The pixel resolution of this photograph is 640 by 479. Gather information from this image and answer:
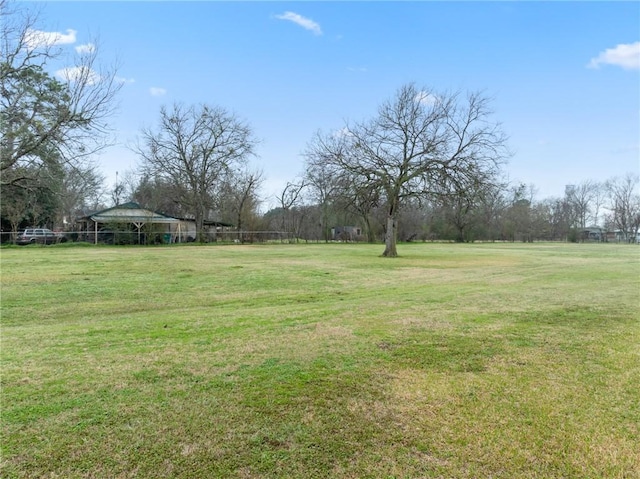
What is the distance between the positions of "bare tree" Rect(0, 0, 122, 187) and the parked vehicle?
66.5 feet

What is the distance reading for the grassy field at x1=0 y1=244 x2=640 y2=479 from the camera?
6.91 ft

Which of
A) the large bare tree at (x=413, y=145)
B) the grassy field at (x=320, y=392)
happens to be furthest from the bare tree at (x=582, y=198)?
the grassy field at (x=320, y=392)

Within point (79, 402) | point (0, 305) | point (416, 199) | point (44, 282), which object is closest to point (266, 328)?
point (79, 402)

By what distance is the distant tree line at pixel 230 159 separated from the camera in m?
9.35

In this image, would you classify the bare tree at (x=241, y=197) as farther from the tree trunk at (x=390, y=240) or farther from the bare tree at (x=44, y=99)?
the bare tree at (x=44, y=99)

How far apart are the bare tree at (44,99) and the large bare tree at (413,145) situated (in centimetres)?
1250

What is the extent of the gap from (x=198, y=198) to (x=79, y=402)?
34.6 m

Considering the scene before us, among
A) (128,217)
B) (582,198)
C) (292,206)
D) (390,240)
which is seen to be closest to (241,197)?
(292,206)

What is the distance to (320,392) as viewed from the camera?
9.75 ft

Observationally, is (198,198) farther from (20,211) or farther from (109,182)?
(109,182)

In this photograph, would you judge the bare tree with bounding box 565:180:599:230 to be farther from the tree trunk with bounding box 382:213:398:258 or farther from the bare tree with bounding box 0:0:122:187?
the bare tree with bounding box 0:0:122:187

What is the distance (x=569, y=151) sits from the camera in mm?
22031

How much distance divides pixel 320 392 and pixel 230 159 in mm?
36083

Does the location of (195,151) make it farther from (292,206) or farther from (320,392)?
(320,392)
